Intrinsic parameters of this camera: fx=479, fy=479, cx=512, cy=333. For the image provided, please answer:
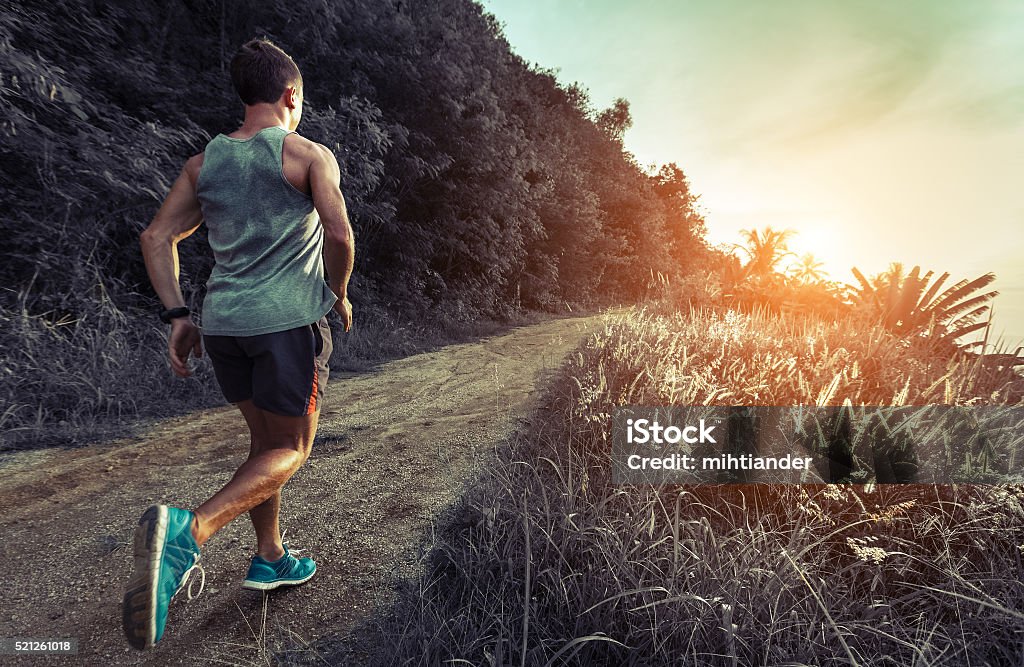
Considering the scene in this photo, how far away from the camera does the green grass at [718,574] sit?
1563 mm

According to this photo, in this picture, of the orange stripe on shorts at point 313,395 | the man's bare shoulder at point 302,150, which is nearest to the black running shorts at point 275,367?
the orange stripe on shorts at point 313,395

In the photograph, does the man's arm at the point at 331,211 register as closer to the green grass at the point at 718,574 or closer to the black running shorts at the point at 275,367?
the black running shorts at the point at 275,367

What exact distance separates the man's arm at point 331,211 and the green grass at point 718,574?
4.13 ft

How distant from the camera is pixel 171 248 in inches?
74.6

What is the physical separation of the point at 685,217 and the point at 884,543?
115 ft

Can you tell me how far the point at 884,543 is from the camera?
208 centimetres

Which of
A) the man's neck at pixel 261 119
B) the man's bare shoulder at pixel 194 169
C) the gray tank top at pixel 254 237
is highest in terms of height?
the man's neck at pixel 261 119

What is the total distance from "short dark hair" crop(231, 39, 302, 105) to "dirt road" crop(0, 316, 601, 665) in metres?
2.02

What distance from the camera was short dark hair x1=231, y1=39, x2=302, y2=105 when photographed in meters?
1.84

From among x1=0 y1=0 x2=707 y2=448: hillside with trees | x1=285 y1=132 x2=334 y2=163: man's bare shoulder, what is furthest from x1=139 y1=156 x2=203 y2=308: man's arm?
x1=0 y1=0 x2=707 y2=448: hillside with trees

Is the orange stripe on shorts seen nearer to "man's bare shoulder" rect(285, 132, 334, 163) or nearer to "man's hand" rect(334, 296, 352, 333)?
"man's hand" rect(334, 296, 352, 333)

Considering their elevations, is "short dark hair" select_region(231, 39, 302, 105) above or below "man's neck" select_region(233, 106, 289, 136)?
above

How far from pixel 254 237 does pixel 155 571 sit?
1.14m

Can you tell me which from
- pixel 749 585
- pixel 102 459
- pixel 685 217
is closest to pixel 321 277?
pixel 749 585
